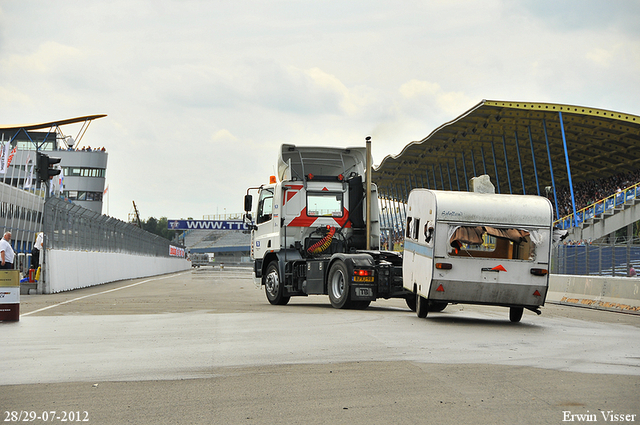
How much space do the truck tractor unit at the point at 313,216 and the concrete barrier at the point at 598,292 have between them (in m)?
6.81

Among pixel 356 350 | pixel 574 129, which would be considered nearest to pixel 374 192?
pixel 356 350

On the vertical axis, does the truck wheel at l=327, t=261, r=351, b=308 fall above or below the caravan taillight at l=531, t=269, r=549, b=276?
below

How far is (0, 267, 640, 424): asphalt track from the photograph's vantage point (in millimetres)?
6172

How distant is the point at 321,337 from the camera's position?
446 inches

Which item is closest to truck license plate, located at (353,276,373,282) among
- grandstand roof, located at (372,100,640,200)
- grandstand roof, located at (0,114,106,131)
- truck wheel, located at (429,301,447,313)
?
truck wheel, located at (429,301,447,313)

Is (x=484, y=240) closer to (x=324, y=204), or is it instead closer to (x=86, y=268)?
(x=324, y=204)

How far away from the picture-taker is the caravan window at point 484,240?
13.7 metres

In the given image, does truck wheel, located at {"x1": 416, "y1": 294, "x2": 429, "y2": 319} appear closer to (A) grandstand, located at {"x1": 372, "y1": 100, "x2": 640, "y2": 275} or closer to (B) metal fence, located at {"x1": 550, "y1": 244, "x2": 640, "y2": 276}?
(A) grandstand, located at {"x1": 372, "y1": 100, "x2": 640, "y2": 275}

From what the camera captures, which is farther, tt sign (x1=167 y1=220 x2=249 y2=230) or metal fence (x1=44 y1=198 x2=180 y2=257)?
tt sign (x1=167 y1=220 x2=249 y2=230)

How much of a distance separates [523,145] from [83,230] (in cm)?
3803

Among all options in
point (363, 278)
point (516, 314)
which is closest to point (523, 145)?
point (363, 278)

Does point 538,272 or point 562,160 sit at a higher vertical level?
point 562,160

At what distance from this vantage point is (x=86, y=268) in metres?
29.5

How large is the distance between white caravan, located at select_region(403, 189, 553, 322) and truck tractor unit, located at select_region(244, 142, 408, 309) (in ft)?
13.2
